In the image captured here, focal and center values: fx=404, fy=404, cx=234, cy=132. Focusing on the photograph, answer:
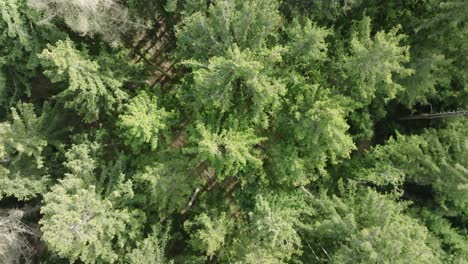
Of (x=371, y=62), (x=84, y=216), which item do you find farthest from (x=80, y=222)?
(x=371, y=62)

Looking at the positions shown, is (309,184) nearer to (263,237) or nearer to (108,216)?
(263,237)

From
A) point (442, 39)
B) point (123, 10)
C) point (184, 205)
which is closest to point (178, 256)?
point (184, 205)

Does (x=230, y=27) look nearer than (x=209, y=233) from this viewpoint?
Yes

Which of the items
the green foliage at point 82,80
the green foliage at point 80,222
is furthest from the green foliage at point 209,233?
the green foliage at point 82,80

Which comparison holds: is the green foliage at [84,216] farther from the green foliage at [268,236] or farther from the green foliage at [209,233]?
the green foliage at [268,236]

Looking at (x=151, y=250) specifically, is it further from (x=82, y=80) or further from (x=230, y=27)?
(x=230, y=27)

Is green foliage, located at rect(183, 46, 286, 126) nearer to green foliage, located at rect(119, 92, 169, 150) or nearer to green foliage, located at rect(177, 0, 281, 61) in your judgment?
green foliage, located at rect(177, 0, 281, 61)

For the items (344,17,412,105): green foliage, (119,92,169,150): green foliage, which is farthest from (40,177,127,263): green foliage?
(344,17,412,105): green foliage
